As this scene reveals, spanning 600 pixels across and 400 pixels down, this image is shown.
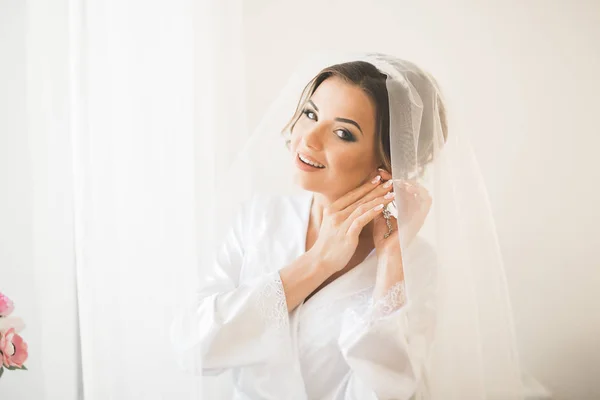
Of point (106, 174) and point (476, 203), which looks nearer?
point (106, 174)

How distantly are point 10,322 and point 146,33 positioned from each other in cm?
44

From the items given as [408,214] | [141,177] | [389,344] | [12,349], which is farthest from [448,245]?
[12,349]

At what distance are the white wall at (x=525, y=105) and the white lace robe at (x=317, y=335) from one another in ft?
1.75

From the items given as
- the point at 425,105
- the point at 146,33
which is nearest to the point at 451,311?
the point at 425,105

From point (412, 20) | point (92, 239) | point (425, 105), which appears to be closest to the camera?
point (92, 239)

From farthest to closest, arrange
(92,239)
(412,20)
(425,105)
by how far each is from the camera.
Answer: (412,20) → (425,105) → (92,239)

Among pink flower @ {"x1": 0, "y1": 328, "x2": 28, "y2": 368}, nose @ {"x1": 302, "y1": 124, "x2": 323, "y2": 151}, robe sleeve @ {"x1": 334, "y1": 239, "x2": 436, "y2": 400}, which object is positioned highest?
nose @ {"x1": 302, "y1": 124, "x2": 323, "y2": 151}

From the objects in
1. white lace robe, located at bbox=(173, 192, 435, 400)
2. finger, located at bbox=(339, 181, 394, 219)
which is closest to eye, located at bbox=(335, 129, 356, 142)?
finger, located at bbox=(339, 181, 394, 219)

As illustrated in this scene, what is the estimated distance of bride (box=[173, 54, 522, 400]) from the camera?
896 millimetres

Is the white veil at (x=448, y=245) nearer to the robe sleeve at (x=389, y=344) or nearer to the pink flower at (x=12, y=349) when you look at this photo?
the robe sleeve at (x=389, y=344)

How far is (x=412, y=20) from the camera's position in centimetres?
137

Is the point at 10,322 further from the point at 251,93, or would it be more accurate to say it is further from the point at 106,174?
the point at 251,93

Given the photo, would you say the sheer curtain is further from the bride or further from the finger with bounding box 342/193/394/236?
the finger with bounding box 342/193/394/236

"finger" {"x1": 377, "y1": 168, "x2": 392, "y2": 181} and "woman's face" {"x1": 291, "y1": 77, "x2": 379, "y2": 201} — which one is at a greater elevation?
"woman's face" {"x1": 291, "y1": 77, "x2": 379, "y2": 201}
